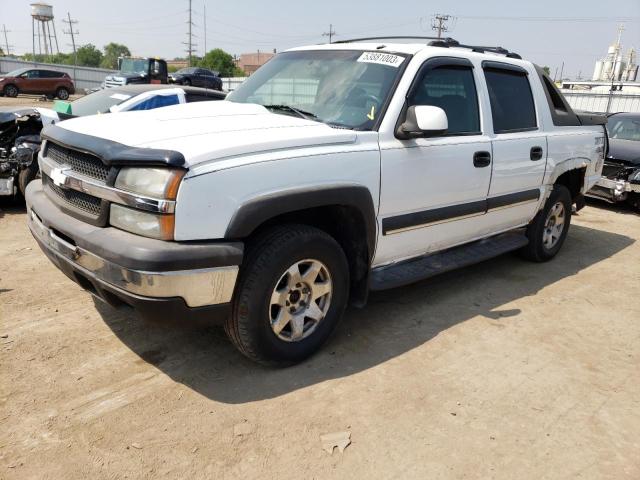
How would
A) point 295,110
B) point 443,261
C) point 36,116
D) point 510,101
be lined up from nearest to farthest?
point 295,110 → point 443,261 → point 510,101 → point 36,116

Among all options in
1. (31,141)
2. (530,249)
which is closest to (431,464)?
(530,249)

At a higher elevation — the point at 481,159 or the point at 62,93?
the point at 62,93

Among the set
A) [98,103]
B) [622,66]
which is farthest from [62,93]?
[622,66]

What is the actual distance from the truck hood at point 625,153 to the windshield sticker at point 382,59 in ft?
20.6

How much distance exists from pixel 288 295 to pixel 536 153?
282 cm

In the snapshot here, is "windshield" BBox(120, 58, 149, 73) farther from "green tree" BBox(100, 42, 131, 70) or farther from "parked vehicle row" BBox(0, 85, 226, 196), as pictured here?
"green tree" BBox(100, 42, 131, 70)

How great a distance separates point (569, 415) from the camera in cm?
294

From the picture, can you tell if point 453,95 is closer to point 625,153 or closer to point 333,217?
point 333,217

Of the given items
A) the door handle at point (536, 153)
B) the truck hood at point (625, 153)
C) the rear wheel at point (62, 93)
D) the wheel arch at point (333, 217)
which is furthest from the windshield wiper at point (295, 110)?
the rear wheel at point (62, 93)

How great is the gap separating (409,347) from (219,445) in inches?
59.9

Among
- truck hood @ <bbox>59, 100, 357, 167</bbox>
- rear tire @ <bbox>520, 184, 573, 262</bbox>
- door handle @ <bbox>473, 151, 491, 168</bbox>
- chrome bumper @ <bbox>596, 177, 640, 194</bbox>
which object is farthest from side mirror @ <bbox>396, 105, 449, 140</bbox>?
chrome bumper @ <bbox>596, 177, 640, 194</bbox>

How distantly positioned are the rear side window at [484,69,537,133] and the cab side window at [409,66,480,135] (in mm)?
250

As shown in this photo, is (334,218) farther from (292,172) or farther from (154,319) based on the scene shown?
(154,319)

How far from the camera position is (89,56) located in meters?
117
